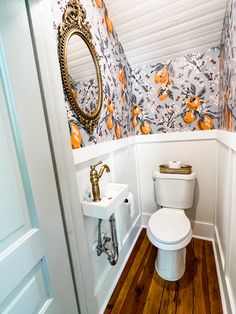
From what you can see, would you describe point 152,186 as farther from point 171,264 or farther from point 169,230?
point 171,264

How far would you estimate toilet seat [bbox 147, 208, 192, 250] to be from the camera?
1.26 meters

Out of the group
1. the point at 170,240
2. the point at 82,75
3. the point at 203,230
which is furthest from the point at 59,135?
the point at 203,230

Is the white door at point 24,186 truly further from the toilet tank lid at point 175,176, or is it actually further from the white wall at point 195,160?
the white wall at point 195,160

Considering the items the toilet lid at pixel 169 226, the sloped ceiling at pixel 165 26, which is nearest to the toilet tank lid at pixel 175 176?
the toilet lid at pixel 169 226

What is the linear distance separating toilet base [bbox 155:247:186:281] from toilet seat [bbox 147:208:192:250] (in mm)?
176

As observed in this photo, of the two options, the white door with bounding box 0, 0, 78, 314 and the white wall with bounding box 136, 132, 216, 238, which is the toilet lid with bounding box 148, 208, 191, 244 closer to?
the white wall with bounding box 136, 132, 216, 238

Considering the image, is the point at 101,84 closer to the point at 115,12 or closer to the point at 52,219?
the point at 115,12

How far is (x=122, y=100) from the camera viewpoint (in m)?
1.65

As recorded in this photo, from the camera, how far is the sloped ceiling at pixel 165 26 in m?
1.28

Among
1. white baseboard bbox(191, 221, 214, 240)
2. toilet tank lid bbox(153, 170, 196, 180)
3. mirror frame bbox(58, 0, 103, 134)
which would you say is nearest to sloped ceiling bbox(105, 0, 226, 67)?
mirror frame bbox(58, 0, 103, 134)

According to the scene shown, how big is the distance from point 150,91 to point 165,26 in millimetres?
577

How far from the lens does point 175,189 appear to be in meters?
1.70

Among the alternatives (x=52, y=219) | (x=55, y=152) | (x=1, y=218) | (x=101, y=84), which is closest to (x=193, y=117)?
(x=101, y=84)

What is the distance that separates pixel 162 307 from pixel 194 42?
7.36 ft
